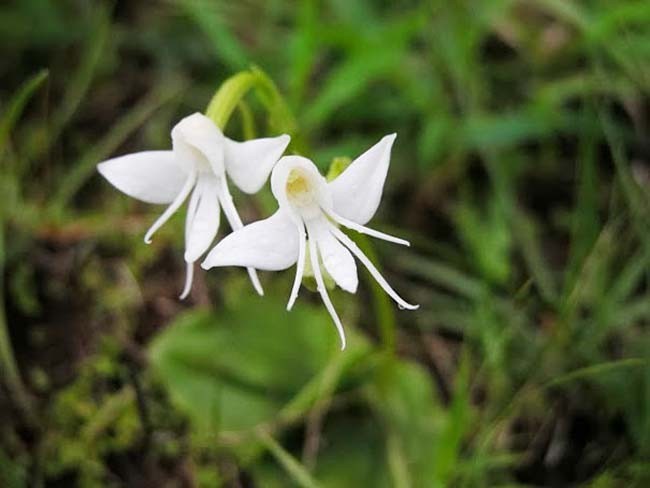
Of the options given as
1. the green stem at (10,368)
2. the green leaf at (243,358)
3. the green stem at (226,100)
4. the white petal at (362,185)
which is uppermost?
the green stem at (226,100)

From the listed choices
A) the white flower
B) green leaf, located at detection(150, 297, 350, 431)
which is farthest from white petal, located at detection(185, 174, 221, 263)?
green leaf, located at detection(150, 297, 350, 431)

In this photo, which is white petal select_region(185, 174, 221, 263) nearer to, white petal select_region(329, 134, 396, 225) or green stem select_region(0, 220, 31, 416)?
white petal select_region(329, 134, 396, 225)

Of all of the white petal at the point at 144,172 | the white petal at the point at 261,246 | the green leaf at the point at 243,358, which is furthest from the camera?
the green leaf at the point at 243,358

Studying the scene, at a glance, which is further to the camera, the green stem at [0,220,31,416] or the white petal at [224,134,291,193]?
the green stem at [0,220,31,416]

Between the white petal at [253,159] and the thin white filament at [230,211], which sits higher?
the white petal at [253,159]

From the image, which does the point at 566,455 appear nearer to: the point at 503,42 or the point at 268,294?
the point at 268,294

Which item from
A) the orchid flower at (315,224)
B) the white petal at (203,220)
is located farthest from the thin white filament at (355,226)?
the white petal at (203,220)

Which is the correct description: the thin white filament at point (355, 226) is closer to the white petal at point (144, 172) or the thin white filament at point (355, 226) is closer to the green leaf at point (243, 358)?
the white petal at point (144, 172)
